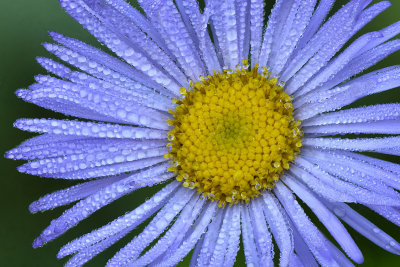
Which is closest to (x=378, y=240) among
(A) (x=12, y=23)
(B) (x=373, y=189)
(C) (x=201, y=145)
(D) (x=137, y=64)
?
(B) (x=373, y=189)

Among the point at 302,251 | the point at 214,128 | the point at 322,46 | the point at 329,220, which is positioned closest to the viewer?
the point at 329,220

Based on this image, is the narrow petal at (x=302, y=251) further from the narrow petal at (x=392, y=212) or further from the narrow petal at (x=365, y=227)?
the narrow petal at (x=392, y=212)

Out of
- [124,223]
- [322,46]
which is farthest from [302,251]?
[322,46]

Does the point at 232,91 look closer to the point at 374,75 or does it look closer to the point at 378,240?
the point at 374,75

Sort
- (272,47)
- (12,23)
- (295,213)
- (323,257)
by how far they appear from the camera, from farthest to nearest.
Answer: (12,23), (272,47), (295,213), (323,257)

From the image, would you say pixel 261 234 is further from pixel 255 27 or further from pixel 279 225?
pixel 255 27

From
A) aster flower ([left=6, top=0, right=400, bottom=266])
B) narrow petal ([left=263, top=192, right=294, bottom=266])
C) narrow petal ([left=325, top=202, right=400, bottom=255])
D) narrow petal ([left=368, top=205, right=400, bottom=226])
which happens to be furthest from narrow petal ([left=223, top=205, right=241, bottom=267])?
narrow petal ([left=368, top=205, right=400, bottom=226])

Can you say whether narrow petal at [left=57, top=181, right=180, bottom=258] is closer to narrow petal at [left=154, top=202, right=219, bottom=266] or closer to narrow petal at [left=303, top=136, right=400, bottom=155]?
narrow petal at [left=154, top=202, right=219, bottom=266]

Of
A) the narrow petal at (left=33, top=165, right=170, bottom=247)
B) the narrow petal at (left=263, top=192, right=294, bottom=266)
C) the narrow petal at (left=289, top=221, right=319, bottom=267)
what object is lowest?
the narrow petal at (left=289, top=221, right=319, bottom=267)
